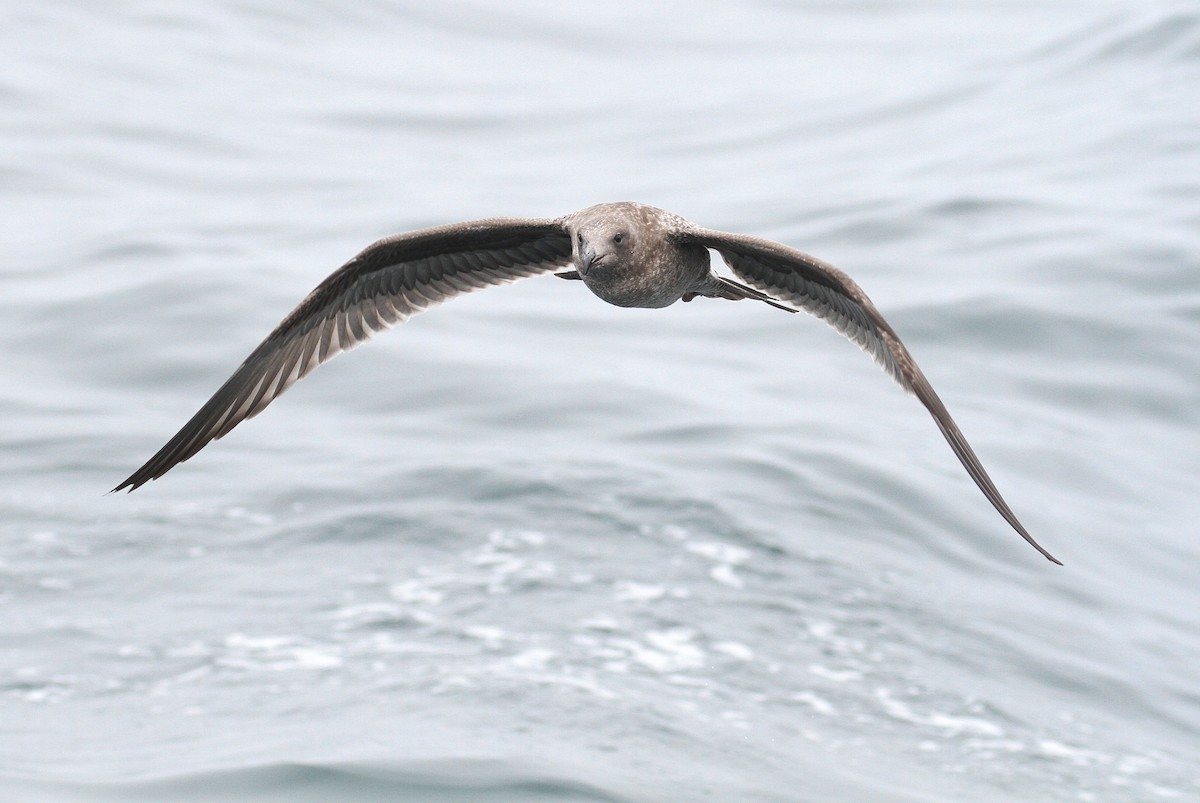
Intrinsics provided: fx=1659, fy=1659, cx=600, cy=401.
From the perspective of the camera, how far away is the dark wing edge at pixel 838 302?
8.00 metres

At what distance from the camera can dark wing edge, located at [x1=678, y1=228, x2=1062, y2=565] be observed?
26.2ft

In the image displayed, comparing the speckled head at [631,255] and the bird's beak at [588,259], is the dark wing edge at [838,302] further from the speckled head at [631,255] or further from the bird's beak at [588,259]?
the bird's beak at [588,259]

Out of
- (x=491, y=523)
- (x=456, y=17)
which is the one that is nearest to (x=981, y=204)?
(x=491, y=523)

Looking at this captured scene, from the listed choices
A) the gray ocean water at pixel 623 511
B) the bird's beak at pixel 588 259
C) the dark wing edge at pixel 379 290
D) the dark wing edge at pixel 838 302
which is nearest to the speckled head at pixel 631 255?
the bird's beak at pixel 588 259

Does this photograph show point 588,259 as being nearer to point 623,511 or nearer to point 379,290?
point 379,290

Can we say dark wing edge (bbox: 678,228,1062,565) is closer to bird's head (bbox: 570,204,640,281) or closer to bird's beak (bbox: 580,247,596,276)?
bird's head (bbox: 570,204,640,281)

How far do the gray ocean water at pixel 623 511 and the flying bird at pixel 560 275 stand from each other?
3301mm

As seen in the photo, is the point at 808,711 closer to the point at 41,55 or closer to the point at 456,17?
the point at 41,55

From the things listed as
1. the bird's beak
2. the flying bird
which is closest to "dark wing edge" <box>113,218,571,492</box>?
the flying bird

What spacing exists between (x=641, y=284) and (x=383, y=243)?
5.65ft

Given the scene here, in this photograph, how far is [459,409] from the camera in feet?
65.5

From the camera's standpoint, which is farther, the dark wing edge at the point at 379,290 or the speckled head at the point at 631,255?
the dark wing edge at the point at 379,290

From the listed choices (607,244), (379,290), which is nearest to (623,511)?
(379,290)

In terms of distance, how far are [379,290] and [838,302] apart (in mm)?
2783
